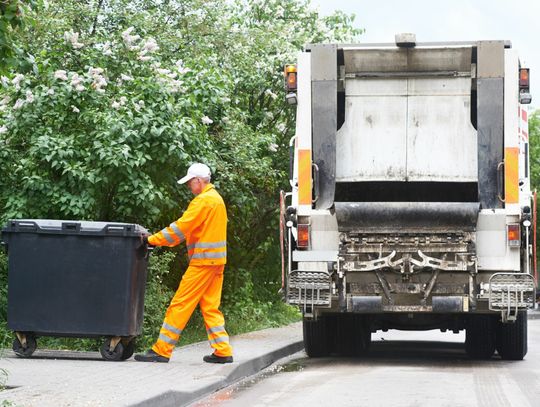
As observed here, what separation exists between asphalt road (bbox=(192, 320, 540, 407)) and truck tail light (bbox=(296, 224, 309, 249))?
113 cm

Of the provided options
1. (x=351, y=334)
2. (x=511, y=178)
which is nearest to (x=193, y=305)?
(x=511, y=178)

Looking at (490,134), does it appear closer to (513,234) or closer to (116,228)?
(513,234)

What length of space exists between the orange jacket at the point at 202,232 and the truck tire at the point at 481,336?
334 centimetres

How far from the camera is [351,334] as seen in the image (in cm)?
1276

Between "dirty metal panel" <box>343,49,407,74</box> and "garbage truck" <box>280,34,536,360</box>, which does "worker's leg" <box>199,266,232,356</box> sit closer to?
"garbage truck" <box>280,34,536,360</box>

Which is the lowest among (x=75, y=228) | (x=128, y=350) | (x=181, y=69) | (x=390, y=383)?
(x=390, y=383)

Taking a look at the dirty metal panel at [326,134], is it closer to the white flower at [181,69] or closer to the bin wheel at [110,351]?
the bin wheel at [110,351]

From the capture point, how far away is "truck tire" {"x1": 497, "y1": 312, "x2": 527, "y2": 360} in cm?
1202

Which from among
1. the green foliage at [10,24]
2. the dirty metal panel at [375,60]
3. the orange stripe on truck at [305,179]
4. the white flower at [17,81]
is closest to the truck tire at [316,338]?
the orange stripe on truck at [305,179]

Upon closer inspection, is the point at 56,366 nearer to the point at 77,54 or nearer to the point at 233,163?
the point at 77,54

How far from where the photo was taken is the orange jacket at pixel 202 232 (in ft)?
32.7

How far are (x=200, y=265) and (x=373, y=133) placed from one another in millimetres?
2288

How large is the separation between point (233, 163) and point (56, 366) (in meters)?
6.16

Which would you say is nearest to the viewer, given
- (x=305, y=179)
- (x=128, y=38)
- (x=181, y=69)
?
(x=305, y=179)
